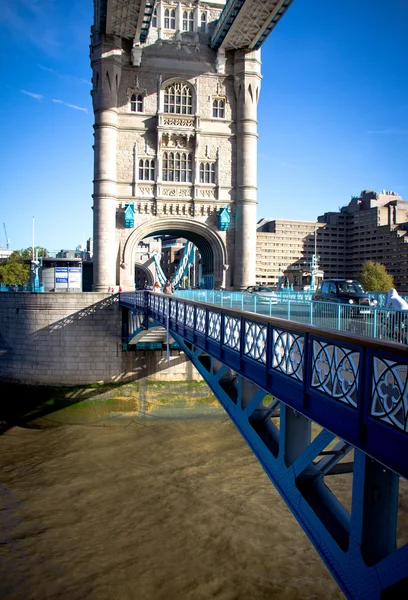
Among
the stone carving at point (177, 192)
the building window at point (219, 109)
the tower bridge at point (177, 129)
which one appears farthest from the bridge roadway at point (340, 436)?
the building window at point (219, 109)

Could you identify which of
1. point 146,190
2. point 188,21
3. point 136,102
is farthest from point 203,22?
point 146,190

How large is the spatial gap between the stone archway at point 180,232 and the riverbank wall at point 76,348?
506 centimetres

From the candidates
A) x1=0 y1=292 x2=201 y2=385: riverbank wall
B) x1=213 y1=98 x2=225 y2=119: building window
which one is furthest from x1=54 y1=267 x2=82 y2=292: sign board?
x1=213 y1=98 x2=225 y2=119: building window

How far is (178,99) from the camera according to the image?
101 feet

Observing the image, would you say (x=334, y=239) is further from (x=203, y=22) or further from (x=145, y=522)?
(x=145, y=522)

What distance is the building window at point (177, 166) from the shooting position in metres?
31.1

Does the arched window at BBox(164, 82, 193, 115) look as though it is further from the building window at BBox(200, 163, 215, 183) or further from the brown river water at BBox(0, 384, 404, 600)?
the brown river water at BBox(0, 384, 404, 600)

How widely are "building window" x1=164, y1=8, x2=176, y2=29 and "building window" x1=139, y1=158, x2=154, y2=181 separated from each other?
8.67 metres

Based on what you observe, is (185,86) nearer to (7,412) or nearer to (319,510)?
(7,412)

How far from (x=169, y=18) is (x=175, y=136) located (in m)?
7.65

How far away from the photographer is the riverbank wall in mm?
25156

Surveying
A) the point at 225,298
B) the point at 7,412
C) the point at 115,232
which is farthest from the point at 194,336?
the point at 115,232

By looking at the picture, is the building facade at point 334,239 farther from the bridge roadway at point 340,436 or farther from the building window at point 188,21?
the bridge roadway at point 340,436

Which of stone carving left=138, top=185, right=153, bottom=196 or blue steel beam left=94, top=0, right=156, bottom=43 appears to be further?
stone carving left=138, top=185, right=153, bottom=196
